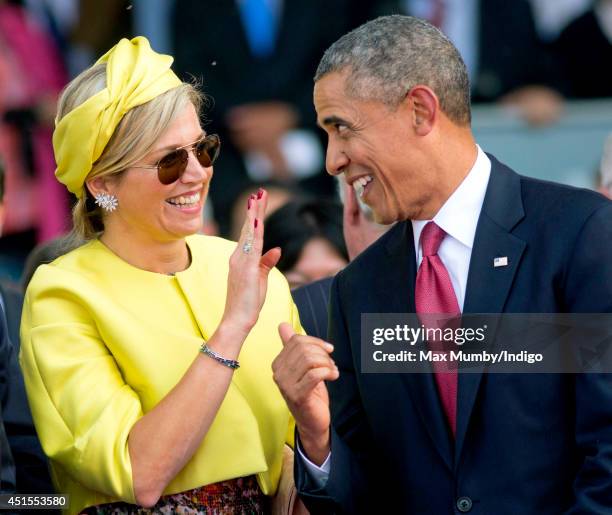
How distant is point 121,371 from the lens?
3.68 meters

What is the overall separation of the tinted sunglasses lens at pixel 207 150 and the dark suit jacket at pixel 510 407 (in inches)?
27.1

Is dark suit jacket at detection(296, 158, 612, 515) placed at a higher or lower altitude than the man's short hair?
lower

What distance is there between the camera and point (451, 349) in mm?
3387

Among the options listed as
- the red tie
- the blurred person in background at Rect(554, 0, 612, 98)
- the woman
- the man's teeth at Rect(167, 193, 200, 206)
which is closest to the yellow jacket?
the woman

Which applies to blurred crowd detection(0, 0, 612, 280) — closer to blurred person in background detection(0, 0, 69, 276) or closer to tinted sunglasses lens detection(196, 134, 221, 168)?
blurred person in background detection(0, 0, 69, 276)

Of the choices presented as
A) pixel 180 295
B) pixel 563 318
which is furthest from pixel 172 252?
pixel 563 318

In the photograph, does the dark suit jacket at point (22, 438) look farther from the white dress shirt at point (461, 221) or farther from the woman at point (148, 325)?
the white dress shirt at point (461, 221)

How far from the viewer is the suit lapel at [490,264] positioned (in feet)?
10.8

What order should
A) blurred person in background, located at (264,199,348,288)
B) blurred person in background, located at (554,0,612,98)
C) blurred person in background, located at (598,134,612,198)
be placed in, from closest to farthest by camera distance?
blurred person in background, located at (598,134,612,198)
blurred person in background, located at (264,199,348,288)
blurred person in background, located at (554,0,612,98)

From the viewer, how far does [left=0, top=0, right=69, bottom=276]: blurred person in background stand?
8.05 metres

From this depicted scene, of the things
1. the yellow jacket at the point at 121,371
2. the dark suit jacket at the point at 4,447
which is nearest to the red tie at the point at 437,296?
the yellow jacket at the point at 121,371

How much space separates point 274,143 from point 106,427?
4863 mm

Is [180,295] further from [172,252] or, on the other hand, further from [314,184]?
[314,184]

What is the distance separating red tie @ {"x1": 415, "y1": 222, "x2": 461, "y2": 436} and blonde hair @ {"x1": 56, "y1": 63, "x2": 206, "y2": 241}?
85 cm
